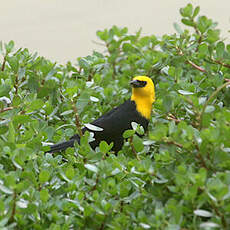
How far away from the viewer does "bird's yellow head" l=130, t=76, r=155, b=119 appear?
3.27 m

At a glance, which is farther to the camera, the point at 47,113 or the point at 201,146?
the point at 47,113

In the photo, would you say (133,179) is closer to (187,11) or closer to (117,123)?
(187,11)

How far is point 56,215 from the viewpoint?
136cm

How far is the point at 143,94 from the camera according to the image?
338 cm

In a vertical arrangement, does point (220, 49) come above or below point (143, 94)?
above

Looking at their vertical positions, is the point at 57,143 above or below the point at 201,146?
below

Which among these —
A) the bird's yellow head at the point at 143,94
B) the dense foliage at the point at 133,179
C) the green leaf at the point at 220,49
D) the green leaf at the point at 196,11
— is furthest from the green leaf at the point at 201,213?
the bird's yellow head at the point at 143,94

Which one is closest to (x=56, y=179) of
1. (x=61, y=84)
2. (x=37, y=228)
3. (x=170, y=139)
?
(x=37, y=228)

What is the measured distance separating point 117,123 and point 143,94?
0.42 meters

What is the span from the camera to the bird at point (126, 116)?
2.99 meters

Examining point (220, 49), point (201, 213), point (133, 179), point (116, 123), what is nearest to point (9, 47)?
point (116, 123)

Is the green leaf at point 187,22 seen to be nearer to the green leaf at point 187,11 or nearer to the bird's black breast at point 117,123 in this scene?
the green leaf at point 187,11

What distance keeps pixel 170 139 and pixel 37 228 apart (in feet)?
1.68

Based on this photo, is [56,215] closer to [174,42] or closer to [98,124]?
[174,42]
